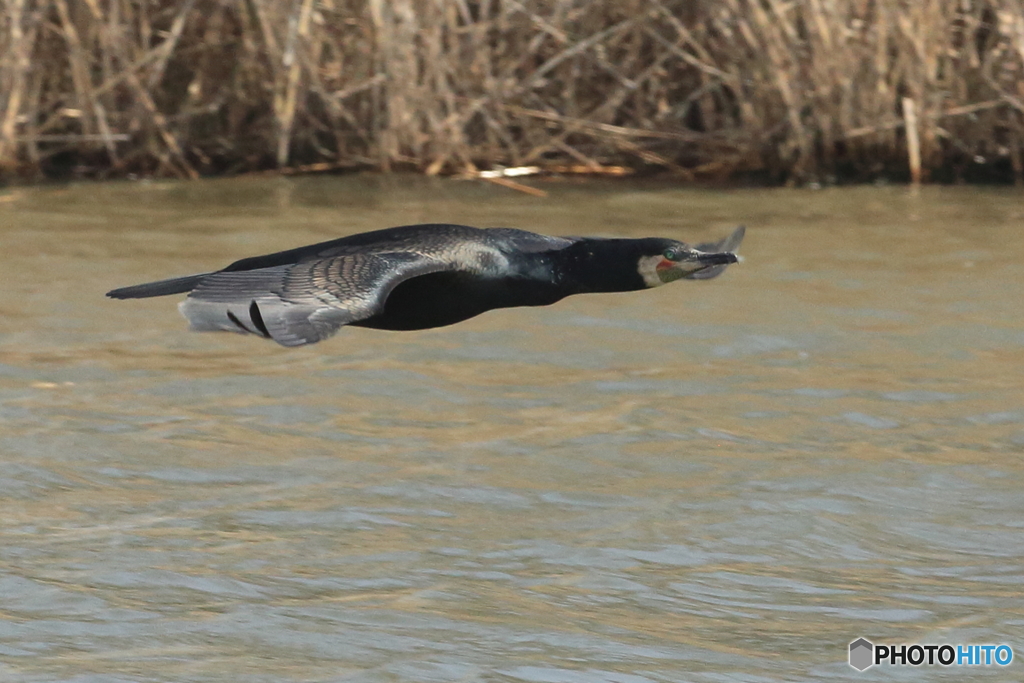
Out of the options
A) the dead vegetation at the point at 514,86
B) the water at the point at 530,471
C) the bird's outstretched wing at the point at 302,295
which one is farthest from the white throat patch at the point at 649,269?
the dead vegetation at the point at 514,86

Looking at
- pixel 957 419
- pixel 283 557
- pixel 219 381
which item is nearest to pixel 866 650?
pixel 283 557

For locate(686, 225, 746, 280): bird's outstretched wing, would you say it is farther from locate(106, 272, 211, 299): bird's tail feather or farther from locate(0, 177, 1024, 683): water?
locate(106, 272, 211, 299): bird's tail feather

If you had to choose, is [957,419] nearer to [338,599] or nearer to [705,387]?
[705,387]

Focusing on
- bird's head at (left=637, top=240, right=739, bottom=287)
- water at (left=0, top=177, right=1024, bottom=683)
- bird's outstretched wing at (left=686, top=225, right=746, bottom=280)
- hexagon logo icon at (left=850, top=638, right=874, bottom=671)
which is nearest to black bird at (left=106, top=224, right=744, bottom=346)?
bird's head at (left=637, top=240, right=739, bottom=287)

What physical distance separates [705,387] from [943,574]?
182 centimetres

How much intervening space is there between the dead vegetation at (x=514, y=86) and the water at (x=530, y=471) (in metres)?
0.75

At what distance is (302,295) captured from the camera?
3.29m

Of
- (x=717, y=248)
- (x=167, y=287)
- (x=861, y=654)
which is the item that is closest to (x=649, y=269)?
(x=717, y=248)

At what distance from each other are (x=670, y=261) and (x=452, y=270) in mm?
573

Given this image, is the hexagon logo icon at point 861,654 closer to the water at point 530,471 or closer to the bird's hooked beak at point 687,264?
the water at point 530,471

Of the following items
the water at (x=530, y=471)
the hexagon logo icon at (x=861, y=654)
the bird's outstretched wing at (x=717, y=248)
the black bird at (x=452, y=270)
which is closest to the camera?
the black bird at (x=452, y=270)

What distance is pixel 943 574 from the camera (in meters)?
4.42

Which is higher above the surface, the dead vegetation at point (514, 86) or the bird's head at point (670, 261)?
the dead vegetation at point (514, 86)

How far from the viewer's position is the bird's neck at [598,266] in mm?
4012
